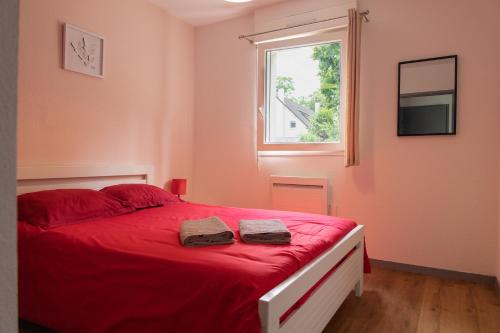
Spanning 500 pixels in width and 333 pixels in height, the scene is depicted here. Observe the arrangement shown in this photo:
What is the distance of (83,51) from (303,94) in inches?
85.2

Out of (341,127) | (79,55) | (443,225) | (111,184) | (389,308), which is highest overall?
(79,55)

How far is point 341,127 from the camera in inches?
133

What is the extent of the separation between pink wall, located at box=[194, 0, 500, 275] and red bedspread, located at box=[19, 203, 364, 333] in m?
1.20

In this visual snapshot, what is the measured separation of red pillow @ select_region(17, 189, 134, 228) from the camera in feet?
7.00

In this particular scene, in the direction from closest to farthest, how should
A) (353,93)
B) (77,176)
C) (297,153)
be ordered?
(77,176) < (353,93) < (297,153)

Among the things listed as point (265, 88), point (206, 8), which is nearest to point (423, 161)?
point (265, 88)

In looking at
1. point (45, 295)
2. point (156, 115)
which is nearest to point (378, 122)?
point (156, 115)

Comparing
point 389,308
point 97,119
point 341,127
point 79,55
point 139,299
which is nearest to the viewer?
point 139,299

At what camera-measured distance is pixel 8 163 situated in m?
0.44

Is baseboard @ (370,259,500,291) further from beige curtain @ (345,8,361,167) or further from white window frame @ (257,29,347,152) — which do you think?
white window frame @ (257,29,347,152)

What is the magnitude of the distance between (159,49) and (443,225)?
3.34m

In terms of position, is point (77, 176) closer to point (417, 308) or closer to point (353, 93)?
point (353, 93)

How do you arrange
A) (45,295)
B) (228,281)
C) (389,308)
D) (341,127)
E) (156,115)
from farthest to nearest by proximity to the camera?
(156,115), (341,127), (389,308), (45,295), (228,281)

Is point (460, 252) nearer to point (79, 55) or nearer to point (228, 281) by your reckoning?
point (228, 281)
